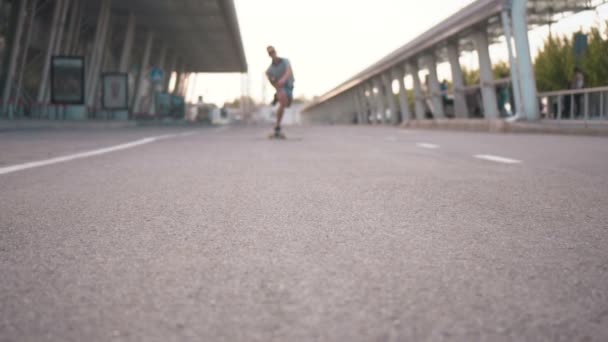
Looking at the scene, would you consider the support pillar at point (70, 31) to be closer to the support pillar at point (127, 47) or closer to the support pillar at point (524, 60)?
the support pillar at point (127, 47)

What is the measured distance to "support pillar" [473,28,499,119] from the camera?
1831 cm

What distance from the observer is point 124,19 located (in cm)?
3722

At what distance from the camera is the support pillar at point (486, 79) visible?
1831cm

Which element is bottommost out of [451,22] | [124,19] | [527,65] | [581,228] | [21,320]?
[581,228]

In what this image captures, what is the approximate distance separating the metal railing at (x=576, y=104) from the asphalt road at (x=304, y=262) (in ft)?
34.0

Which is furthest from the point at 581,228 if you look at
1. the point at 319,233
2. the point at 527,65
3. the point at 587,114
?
the point at 527,65

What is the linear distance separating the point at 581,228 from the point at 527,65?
14076 millimetres

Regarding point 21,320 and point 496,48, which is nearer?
point 21,320

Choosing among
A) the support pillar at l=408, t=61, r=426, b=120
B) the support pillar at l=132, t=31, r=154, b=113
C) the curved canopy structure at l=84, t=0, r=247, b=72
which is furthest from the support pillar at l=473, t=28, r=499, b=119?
the support pillar at l=132, t=31, r=154, b=113

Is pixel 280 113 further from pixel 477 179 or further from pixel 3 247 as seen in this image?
pixel 3 247

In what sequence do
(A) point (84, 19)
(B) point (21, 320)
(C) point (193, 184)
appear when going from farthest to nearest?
(A) point (84, 19), (C) point (193, 184), (B) point (21, 320)

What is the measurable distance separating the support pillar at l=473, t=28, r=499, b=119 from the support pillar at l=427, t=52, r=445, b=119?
604cm

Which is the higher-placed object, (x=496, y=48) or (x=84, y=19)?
(x=84, y=19)

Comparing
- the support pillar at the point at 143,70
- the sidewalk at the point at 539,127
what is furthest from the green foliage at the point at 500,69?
the support pillar at the point at 143,70
